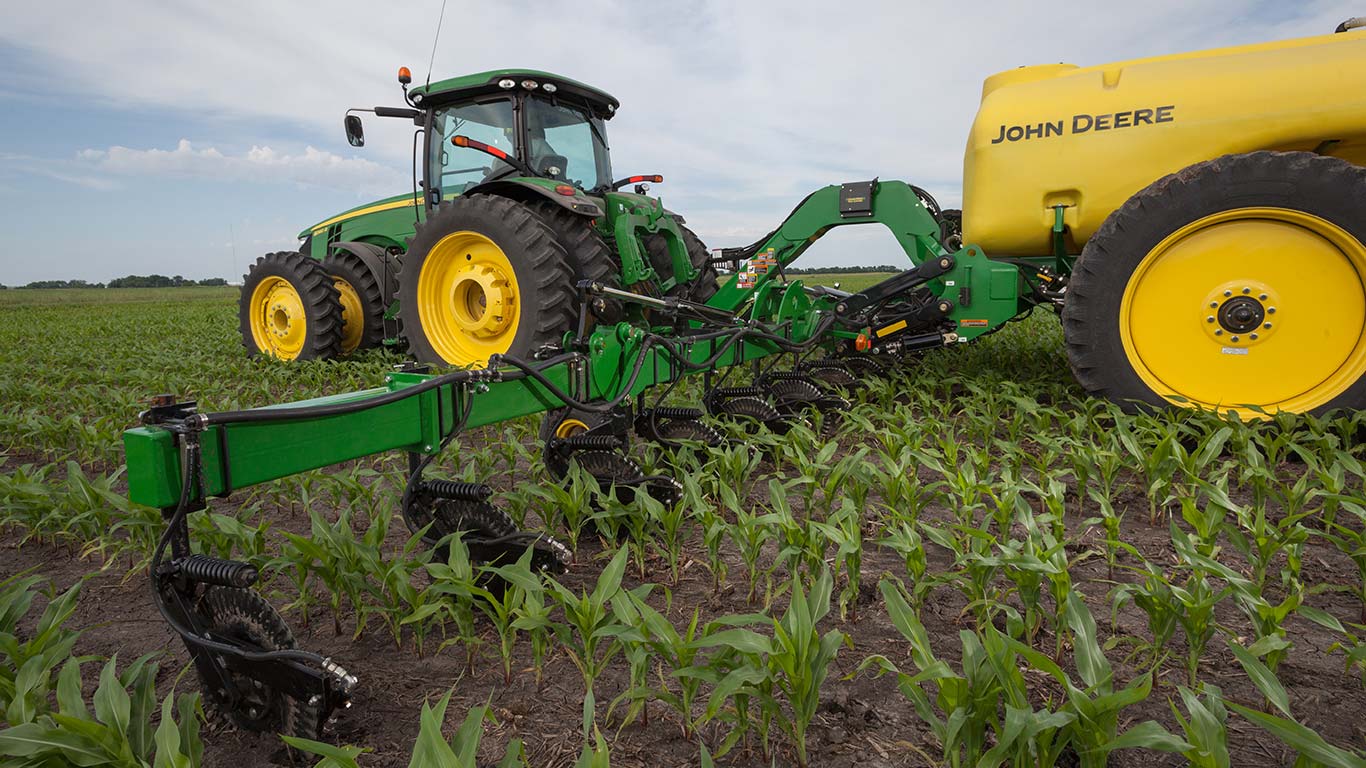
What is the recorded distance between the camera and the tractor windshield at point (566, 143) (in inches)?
210

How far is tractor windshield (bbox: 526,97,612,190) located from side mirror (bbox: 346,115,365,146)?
142 cm

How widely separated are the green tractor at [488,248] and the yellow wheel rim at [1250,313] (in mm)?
2725

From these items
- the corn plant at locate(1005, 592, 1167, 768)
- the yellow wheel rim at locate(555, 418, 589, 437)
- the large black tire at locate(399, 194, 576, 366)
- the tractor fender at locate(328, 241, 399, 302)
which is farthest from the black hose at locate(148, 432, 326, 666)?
the tractor fender at locate(328, 241, 399, 302)

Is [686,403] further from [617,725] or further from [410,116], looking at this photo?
[410,116]

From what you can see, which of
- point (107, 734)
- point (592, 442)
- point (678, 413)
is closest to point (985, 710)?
point (107, 734)

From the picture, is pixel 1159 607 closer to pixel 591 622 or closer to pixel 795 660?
pixel 795 660

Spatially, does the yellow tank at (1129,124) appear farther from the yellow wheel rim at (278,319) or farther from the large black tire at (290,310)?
the yellow wheel rim at (278,319)

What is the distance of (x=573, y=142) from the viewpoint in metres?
5.62

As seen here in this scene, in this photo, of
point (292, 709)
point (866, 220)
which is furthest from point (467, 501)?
point (866, 220)

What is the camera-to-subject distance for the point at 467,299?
16.5ft

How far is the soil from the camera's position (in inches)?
58.0

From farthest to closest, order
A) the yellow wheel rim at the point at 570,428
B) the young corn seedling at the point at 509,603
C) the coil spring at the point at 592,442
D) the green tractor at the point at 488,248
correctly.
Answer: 1. the green tractor at the point at 488,248
2. the yellow wheel rim at the point at 570,428
3. the coil spring at the point at 592,442
4. the young corn seedling at the point at 509,603

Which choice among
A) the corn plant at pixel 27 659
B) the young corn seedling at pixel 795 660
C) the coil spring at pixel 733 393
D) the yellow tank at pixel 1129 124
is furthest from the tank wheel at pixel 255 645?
the yellow tank at pixel 1129 124

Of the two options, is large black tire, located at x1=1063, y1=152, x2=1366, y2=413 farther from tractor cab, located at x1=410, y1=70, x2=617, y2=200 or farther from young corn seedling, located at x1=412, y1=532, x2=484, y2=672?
tractor cab, located at x1=410, y1=70, x2=617, y2=200
